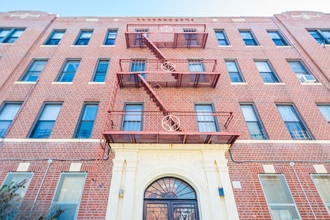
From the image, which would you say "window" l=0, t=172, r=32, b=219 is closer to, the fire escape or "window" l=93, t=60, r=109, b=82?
the fire escape

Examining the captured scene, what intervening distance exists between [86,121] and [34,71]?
207 inches

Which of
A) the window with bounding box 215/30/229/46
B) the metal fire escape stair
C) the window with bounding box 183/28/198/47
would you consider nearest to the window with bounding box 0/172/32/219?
Result: the metal fire escape stair

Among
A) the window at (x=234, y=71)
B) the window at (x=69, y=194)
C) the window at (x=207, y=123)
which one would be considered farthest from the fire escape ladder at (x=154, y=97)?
the window at (x=234, y=71)

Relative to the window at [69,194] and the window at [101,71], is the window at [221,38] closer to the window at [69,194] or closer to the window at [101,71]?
the window at [101,71]

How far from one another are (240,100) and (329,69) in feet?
20.0

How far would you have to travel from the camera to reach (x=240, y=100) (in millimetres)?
9750

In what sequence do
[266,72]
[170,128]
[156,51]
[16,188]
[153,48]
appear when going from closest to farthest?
1. [16,188]
2. [170,128]
3. [266,72]
4. [156,51]
5. [153,48]

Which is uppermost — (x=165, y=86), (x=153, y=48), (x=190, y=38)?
(x=190, y=38)

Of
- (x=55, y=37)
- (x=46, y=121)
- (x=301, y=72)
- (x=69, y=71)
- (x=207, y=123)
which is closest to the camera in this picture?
(x=46, y=121)

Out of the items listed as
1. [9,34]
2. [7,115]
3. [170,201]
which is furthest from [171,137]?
[9,34]

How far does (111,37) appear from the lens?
1361 centimetres

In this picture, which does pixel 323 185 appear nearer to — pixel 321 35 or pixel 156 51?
pixel 156 51

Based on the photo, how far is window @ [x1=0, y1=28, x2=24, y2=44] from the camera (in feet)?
42.5

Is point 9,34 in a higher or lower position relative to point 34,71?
higher
